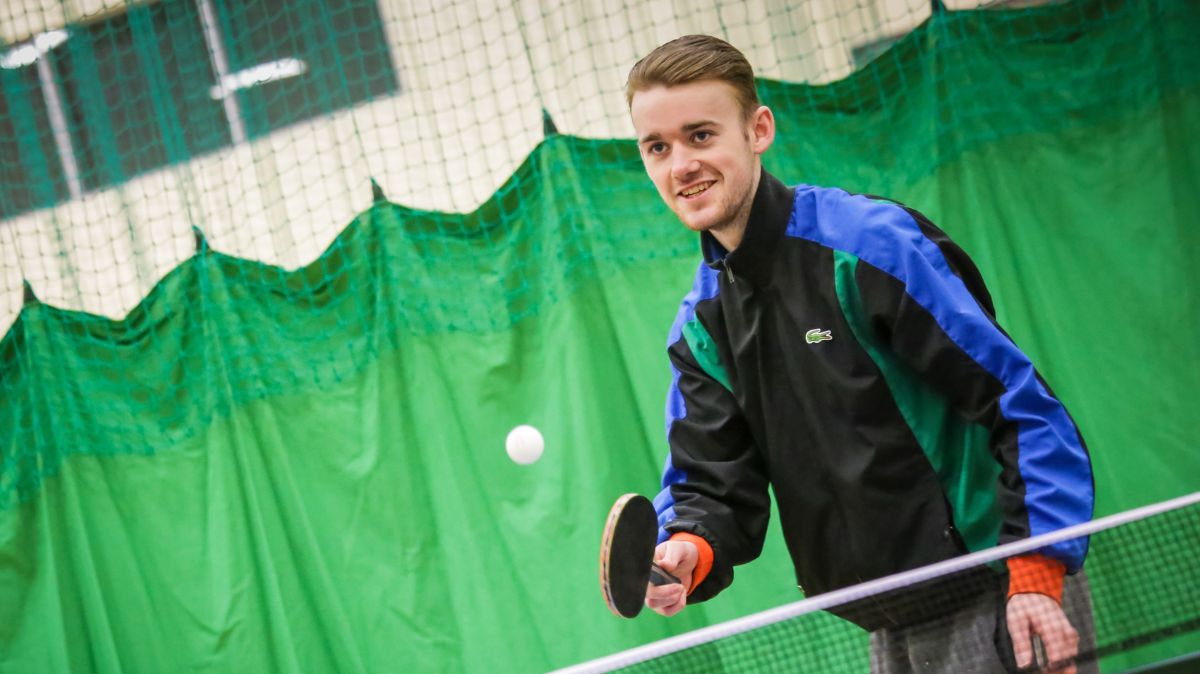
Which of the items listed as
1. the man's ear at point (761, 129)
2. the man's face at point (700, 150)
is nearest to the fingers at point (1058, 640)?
the man's face at point (700, 150)

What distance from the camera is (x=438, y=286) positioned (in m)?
4.17

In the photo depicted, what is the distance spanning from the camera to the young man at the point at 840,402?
1.81m

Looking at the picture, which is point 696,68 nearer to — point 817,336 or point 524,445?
point 817,336

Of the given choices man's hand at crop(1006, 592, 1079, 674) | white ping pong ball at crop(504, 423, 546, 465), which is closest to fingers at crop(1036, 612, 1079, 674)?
man's hand at crop(1006, 592, 1079, 674)

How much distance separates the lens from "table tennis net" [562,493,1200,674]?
1751mm

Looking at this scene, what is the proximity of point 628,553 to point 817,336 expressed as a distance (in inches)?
20.4

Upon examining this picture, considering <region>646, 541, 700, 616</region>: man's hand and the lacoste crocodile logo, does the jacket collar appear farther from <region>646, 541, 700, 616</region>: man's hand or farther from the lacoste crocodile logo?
<region>646, 541, 700, 616</region>: man's hand

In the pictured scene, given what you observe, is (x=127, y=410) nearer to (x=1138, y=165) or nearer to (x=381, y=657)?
(x=381, y=657)

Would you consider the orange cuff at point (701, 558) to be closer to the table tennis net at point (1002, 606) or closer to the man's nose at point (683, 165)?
the table tennis net at point (1002, 606)

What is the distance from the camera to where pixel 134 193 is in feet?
14.3

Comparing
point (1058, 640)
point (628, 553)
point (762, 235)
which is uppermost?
point (762, 235)

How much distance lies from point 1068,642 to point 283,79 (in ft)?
11.4

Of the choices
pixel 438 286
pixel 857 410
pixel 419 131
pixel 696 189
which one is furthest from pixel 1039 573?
pixel 419 131

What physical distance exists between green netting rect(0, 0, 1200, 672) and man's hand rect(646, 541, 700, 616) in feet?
6.30
